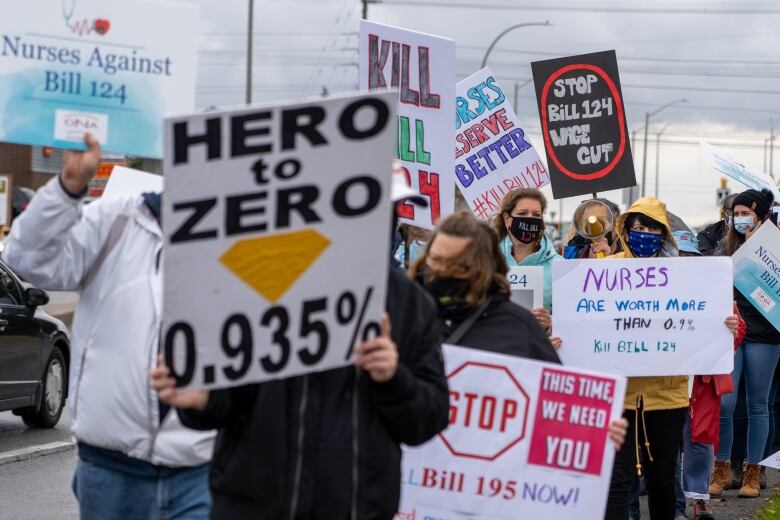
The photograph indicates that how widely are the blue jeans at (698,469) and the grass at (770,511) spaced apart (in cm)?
35

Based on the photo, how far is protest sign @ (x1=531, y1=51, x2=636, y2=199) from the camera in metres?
8.86

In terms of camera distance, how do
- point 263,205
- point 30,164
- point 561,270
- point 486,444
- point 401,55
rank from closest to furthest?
1. point 263,205
2. point 486,444
3. point 561,270
4. point 401,55
5. point 30,164

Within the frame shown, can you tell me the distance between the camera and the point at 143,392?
13.9 ft

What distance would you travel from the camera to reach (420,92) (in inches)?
301

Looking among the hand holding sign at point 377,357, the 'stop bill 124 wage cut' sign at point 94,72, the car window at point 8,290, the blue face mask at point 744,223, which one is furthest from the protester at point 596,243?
the car window at point 8,290

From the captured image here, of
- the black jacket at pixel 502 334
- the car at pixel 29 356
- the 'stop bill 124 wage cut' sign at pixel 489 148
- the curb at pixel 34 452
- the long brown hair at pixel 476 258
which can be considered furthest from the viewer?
the car at pixel 29 356

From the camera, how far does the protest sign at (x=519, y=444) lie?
16.0ft

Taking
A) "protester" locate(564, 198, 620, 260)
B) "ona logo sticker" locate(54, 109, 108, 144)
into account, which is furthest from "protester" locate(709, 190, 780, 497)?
"ona logo sticker" locate(54, 109, 108, 144)

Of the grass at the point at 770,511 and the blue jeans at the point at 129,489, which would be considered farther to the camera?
the grass at the point at 770,511

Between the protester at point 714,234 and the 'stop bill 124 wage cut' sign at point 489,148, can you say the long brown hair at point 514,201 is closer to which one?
the 'stop bill 124 wage cut' sign at point 489,148

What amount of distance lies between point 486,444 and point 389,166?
1.67 metres

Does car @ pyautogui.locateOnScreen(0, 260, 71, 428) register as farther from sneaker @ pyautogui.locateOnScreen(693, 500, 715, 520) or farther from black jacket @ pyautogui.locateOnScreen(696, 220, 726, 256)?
sneaker @ pyautogui.locateOnScreen(693, 500, 715, 520)

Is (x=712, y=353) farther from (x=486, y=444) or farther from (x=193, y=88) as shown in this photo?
(x=193, y=88)

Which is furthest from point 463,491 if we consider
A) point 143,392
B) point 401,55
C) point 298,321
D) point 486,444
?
point 401,55
